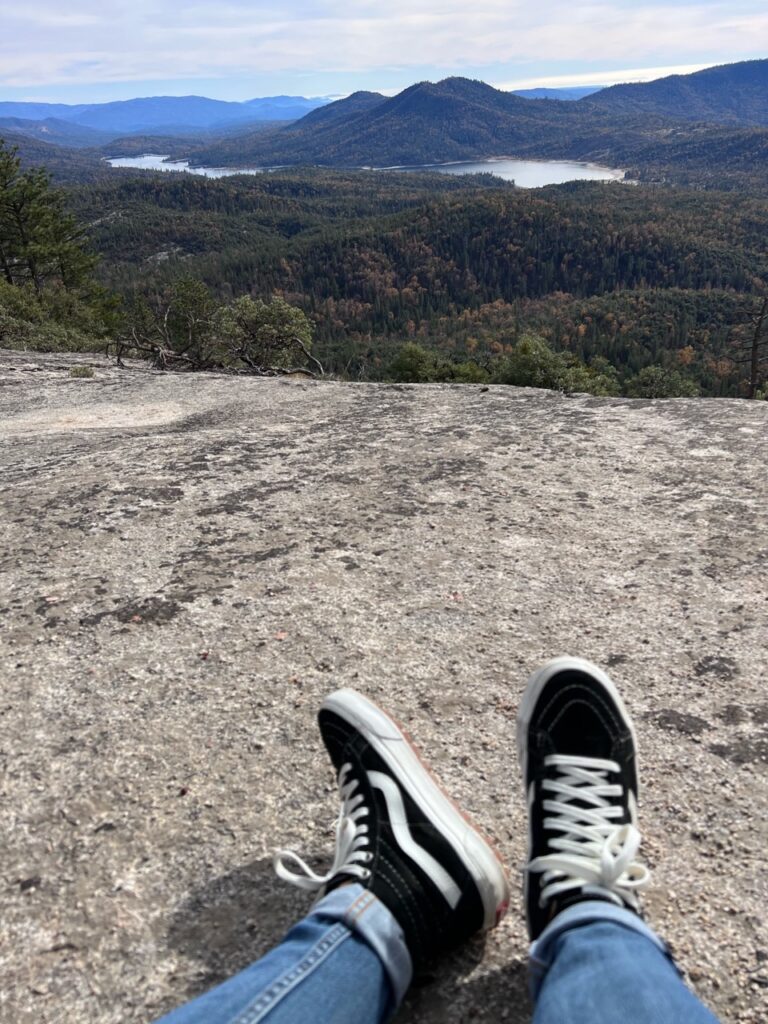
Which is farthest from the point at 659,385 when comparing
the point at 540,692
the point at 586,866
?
the point at 586,866

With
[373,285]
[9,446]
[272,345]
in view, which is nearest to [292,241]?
[373,285]

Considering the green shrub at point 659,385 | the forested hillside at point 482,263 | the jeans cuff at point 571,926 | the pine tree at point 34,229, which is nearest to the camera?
the jeans cuff at point 571,926

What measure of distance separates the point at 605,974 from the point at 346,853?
74cm

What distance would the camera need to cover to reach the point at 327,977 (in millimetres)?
1503

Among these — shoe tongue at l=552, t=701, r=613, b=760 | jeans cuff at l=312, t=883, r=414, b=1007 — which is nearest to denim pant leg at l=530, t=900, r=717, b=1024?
jeans cuff at l=312, t=883, r=414, b=1007

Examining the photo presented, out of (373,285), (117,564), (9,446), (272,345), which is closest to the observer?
(117,564)

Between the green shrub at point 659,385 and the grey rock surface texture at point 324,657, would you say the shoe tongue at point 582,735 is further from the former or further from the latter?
the green shrub at point 659,385

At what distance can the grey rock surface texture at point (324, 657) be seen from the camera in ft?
6.08

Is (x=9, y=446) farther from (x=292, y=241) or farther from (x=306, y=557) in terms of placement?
(x=292, y=241)

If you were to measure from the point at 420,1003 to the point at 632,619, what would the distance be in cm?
207

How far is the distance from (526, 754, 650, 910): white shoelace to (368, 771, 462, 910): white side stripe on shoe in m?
0.24

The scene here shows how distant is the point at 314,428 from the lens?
244 inches

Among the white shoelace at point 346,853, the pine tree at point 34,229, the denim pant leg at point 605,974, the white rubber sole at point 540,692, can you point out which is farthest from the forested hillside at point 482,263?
the denim pant leg at point 605,974

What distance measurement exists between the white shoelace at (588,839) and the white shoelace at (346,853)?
0.48 metres
